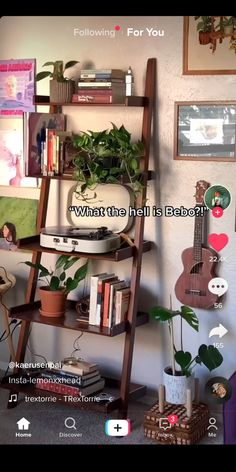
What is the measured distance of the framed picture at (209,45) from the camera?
6.66ft

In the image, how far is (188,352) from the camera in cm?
224

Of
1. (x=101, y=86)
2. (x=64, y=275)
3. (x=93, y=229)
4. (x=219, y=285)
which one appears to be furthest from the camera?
(x=64, y=275)

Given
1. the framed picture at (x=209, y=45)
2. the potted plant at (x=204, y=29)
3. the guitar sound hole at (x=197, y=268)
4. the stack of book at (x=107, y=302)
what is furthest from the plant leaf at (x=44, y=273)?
the potted plant at (x=204, y=29)

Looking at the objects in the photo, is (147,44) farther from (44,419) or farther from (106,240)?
(44,419)

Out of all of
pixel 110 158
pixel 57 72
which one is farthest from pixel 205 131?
pixel 57 72

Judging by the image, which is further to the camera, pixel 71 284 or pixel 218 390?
pixel 71 284

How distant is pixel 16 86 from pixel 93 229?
549mm

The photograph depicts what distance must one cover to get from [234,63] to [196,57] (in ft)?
0.41

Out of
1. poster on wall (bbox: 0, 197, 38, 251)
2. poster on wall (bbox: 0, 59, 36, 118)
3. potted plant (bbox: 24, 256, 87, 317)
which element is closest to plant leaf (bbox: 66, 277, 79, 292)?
potted plant (bbox: 24, 256, 87, 317)

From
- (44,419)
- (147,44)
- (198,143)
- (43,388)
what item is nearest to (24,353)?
(43,388)

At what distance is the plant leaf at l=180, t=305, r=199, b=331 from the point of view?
85.2 inches

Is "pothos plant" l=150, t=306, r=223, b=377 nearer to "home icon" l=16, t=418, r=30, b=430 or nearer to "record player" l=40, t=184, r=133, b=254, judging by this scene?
"record player" l=40, t=184, r=133, b=254

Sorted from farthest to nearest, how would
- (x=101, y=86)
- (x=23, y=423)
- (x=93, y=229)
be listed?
(x=93, y=229) < (x=101, y=86) < (x=23, y=423)

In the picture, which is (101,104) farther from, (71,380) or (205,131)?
(71,380)
